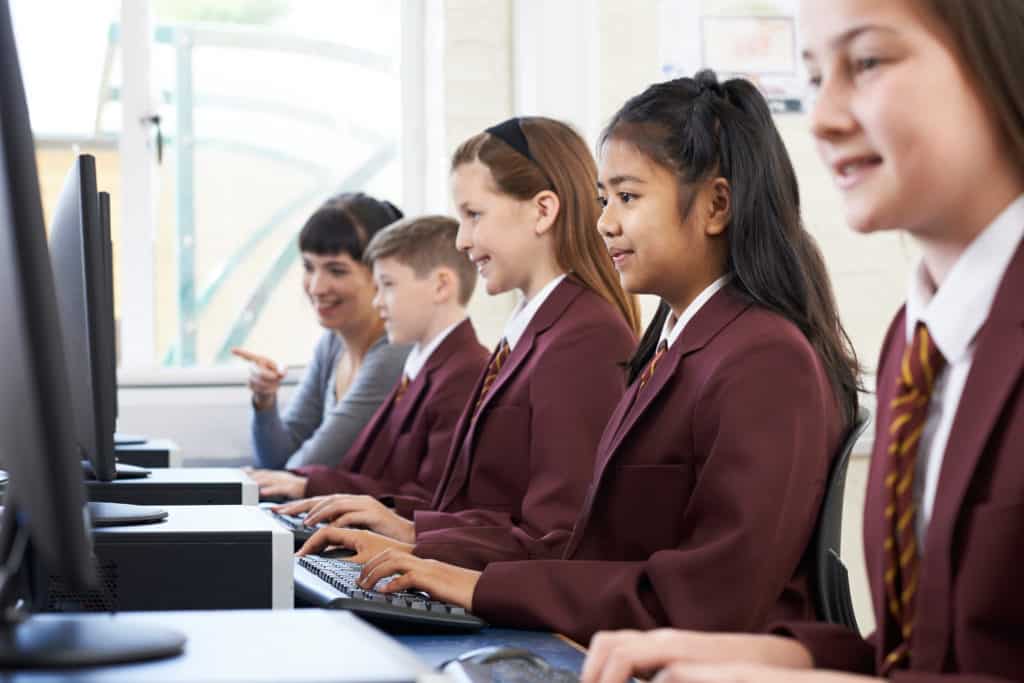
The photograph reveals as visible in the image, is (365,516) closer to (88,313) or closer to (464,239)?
(464,239)

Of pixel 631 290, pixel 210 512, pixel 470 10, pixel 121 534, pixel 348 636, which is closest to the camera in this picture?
pixel 348 636

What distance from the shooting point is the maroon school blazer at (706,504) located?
143cm

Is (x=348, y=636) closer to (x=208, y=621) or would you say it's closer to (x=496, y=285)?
(x=208, y=621)

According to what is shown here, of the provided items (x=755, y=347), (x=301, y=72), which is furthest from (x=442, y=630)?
(x=301, y=72)

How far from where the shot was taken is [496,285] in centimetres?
223

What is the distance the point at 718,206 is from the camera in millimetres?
1712

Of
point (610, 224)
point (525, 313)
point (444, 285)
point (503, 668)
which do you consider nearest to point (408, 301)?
point (444, 285)

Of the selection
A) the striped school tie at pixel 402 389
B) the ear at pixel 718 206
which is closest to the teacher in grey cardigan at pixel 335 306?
the striped school tie at pixel 402 389

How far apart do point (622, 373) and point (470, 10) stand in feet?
6.50

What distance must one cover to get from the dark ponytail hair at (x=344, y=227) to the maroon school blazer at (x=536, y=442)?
4.53 ft

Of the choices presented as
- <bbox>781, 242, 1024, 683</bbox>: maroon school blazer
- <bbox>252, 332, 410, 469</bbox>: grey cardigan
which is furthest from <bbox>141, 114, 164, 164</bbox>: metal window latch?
<bbox>781, 242, 1024, 683</bbox>: maroon school blazer

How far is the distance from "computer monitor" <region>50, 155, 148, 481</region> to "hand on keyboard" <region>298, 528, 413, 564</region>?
1.03 feet

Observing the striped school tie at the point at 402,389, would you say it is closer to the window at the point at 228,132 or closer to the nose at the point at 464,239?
the nose at the point at 464,239

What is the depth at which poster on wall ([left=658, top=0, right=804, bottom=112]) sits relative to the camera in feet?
11.6
